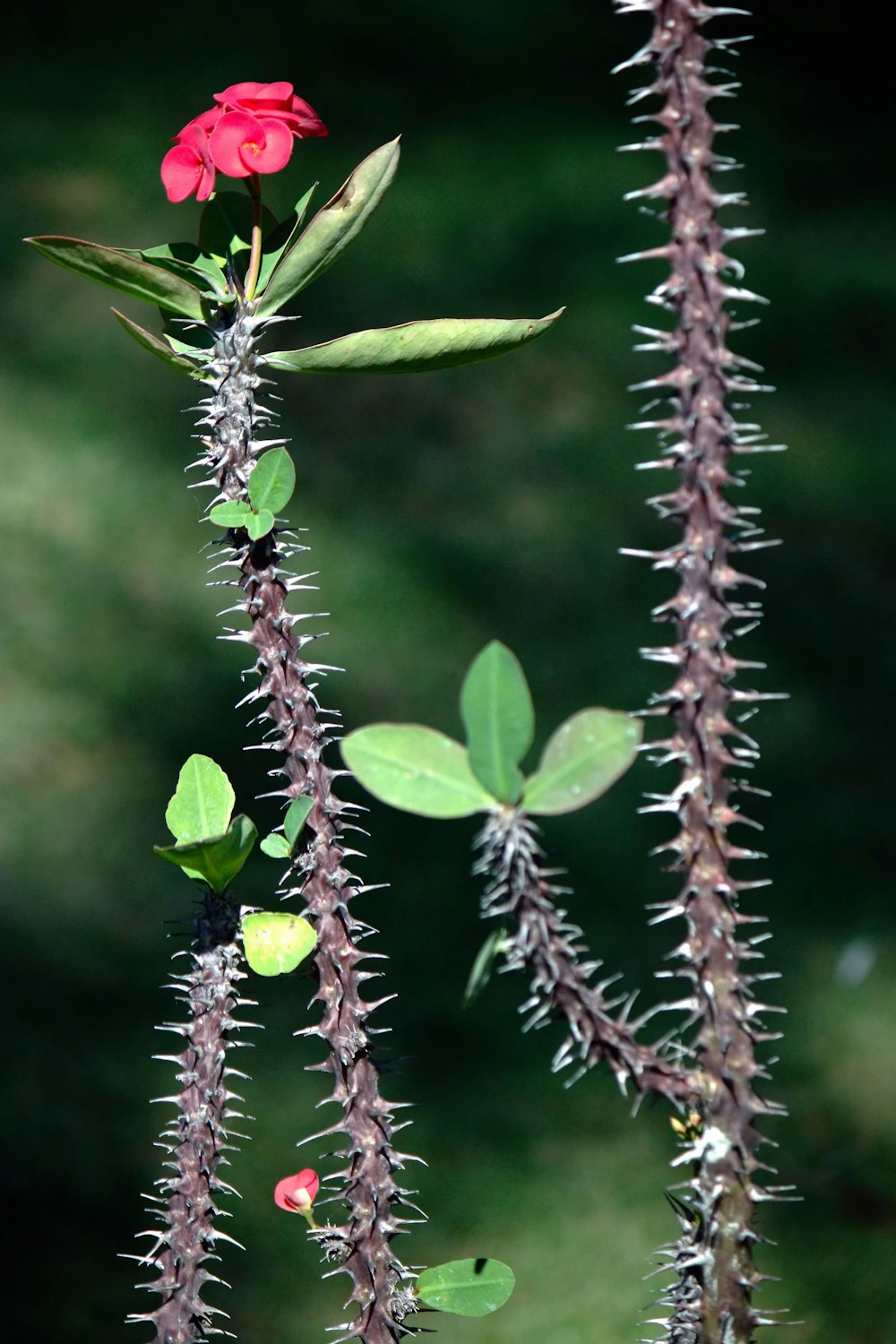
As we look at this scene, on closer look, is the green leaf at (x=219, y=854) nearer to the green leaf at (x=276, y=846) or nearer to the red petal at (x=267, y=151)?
the green leaf at (x=276, y=846)

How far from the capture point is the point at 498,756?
40cm

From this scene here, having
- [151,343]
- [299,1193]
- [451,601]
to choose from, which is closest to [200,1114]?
[299,1193]

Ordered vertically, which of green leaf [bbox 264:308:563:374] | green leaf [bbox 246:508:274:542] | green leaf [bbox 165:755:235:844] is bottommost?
green leaf [bbox 165:755:235:844]

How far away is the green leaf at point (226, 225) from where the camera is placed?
0.52 metres

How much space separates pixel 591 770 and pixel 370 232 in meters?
2.83

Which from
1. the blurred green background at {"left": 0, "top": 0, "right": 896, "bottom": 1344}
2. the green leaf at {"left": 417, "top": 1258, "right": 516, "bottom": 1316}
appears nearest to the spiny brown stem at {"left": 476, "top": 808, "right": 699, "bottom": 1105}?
the green leaf at {"left": 417, "top": 1258, "right": 516, "bottom": 1316}

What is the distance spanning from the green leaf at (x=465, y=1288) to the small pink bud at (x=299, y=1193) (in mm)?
54

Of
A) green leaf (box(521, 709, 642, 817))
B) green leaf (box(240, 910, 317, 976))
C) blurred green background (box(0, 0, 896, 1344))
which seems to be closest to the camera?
green leaf (box(521, 709, 642, 817))

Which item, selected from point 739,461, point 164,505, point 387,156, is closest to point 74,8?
point 164,505

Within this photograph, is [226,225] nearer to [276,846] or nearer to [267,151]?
[267,151]

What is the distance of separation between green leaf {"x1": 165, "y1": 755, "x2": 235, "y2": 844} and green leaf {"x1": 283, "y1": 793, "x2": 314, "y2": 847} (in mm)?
50

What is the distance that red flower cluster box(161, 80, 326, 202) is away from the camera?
1.53ft

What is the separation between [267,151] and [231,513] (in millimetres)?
119

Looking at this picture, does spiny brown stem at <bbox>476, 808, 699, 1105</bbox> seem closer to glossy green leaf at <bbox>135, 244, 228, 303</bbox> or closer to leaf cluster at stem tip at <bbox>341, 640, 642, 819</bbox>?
leaf cluster at stem tip at <bbox>341, 640, 642, 819</bbox>
